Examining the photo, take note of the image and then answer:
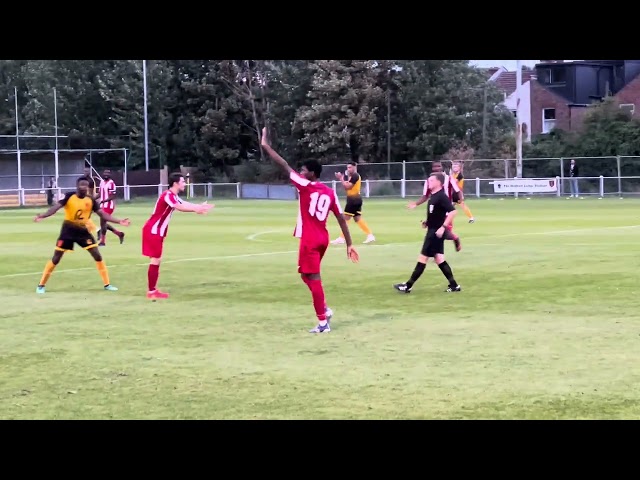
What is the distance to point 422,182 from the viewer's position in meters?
57.8

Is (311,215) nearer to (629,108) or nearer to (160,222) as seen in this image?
(160,222)

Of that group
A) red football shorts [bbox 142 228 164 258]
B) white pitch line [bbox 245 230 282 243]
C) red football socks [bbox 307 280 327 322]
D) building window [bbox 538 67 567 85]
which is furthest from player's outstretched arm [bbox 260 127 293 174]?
building window [bbox 538 67 567 85]

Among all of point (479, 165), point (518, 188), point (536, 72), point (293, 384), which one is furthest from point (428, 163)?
point (293, 384)

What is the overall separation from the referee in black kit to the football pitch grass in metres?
0.30

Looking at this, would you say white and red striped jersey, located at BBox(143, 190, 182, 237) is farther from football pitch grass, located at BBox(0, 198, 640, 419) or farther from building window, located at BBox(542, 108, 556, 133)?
building window, located at BBox(542, 108, 556, 133)

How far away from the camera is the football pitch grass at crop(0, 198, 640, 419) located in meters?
8.52

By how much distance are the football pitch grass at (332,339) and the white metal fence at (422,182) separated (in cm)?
3210

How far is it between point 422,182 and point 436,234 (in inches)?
1677

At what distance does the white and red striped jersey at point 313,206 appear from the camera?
12.3 m

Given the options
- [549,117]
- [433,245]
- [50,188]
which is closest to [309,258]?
[433,245]

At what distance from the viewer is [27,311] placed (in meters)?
14.2

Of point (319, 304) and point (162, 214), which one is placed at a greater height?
point (162, 214)
